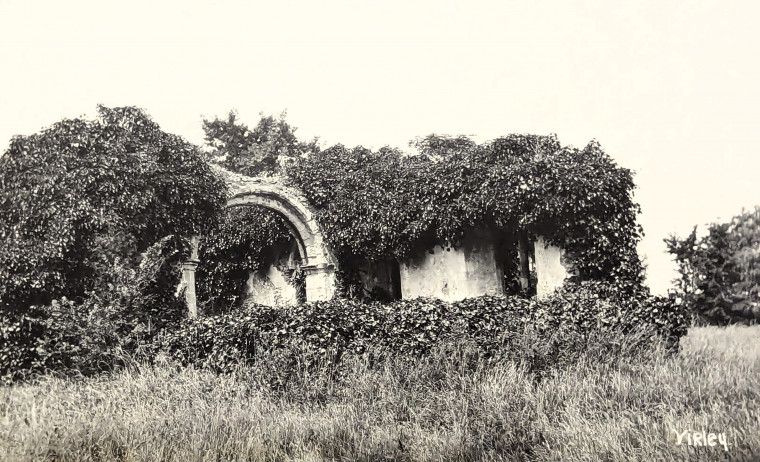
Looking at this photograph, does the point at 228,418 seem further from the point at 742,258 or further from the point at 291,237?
the point at 742,258

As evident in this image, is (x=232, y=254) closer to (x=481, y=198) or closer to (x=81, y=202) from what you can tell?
(x=81, y=202)

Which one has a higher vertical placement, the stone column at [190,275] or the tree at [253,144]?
the tree at [253,144]

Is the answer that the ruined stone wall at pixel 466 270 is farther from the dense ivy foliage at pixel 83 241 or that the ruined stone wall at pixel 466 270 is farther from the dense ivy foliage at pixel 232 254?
the dense ivy foliage at pixel 83 241

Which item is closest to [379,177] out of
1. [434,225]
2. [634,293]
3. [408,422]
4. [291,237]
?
[434,225]

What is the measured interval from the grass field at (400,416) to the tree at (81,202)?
9.15 ft

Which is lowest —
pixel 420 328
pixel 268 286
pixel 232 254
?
pixel 420 328

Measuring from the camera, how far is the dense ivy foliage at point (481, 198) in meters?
11.0

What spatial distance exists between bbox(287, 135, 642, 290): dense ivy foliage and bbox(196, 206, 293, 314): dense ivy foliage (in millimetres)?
1803

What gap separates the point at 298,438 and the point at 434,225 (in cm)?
820

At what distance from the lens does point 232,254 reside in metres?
15.8

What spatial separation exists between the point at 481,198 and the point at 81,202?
6642 mm

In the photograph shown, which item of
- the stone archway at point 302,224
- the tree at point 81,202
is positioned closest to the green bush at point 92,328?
the tree at point 81,202

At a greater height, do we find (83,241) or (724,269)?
(83,241)

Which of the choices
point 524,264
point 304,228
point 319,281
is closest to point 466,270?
point 524,264
